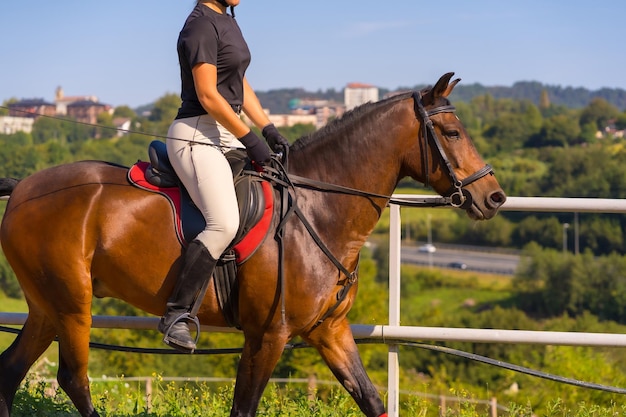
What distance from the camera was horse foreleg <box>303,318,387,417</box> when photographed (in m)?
5.23

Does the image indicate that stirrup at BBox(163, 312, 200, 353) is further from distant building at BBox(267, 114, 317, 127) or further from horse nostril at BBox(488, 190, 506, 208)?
distant building at BBox(267, 114, 317, 127)

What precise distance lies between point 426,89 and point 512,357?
2007 inches

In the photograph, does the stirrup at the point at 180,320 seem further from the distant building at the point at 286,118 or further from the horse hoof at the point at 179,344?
the distant building at the point at 286,118

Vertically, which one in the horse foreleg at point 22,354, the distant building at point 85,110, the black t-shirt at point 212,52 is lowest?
the horse foreleg at point 22,354

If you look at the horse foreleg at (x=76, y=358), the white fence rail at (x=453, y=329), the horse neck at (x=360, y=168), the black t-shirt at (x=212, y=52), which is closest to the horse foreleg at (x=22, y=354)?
the horse foreleg at (x=76, y=358)

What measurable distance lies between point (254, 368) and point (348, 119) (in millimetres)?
1457

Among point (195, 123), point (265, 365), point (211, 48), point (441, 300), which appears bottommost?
point (441, 300)

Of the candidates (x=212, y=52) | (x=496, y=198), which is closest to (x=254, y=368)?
(x=496, y=198)

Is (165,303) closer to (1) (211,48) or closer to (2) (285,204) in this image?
(2) (285,204)

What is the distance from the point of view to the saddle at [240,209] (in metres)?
4.94

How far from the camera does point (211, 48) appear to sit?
482 centimetres

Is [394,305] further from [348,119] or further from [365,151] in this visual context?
[348,119]

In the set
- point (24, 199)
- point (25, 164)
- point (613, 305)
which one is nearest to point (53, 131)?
point (25, 164)

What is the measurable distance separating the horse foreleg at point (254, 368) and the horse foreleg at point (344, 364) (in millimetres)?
316
